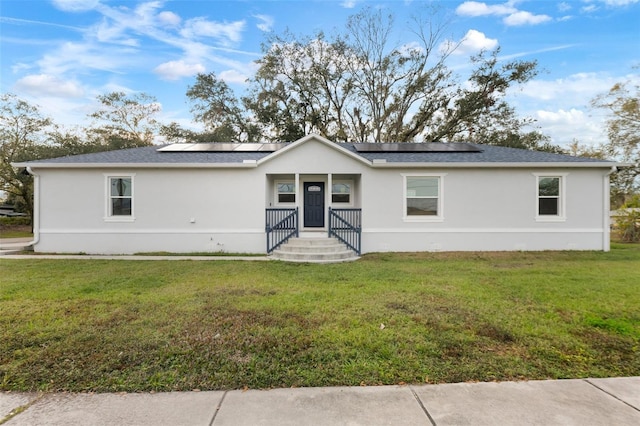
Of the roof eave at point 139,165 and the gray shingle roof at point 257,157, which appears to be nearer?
the roof eave at point 139,165

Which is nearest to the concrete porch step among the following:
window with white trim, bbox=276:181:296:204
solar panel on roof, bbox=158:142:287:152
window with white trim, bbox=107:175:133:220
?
window with white trim, bbox=276:181:296:204

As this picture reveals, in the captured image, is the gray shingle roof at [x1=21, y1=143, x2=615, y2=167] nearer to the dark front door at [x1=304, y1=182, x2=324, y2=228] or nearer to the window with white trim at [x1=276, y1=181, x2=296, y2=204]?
the window with white trim at [x1=276, y1=181, x2=296, y2=204]

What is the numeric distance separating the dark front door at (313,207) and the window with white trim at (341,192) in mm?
530

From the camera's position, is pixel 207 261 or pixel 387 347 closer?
pixel 387 347

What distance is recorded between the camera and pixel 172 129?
25000 millimetres

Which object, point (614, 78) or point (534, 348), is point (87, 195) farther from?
point (614, 78)

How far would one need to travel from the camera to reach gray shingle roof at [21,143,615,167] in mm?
10328

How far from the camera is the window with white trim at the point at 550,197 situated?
34.3ft

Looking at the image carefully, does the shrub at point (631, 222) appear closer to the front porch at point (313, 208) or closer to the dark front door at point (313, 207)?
the front porch at point (313, 208)

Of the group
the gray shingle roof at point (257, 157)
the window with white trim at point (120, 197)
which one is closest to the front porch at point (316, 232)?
the gray shingle roof at point (257, 157)

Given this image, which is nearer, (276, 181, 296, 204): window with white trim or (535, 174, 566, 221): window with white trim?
(535, 174, 566, 221): window with white trim

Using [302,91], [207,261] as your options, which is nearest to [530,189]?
[207,261]

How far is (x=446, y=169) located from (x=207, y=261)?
332 inches

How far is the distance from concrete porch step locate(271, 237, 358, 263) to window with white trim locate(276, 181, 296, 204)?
214 centimetres
